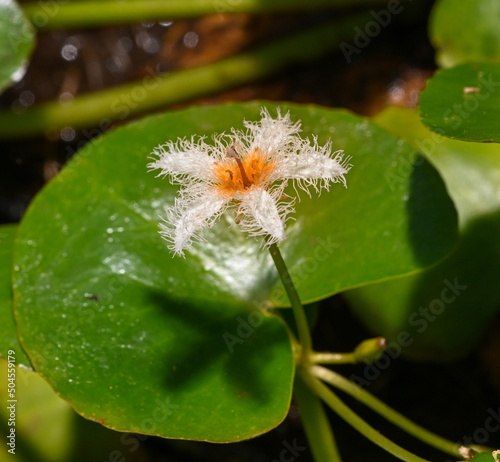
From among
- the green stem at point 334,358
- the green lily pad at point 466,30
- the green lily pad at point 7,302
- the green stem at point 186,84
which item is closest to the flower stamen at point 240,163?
the green stem at point 334,358

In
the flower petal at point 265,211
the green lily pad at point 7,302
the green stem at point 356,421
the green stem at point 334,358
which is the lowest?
the green stem at point 356,421

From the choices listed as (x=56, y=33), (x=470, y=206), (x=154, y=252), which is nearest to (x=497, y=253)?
(x=470, y=206)

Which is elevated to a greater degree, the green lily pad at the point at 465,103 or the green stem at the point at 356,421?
the green lily pad at the point at 465,103

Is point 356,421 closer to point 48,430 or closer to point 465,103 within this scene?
point 465,103

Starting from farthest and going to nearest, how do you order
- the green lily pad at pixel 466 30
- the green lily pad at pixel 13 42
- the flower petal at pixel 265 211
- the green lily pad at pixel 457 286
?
1. the green lily pad at pixel 466 30
2. the green lily pad at pixel 13 42
3. the green lily pad at pixel 457 286
4. the flower petal at pixel 265 211

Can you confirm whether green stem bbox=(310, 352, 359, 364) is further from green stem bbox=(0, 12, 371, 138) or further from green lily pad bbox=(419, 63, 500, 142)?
green stem bbox=(0, 12, 371, 138)

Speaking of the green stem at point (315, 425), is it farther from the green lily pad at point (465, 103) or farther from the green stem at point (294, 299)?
the green lily pad at point (465, 103)

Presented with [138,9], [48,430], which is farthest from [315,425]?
[138,9]

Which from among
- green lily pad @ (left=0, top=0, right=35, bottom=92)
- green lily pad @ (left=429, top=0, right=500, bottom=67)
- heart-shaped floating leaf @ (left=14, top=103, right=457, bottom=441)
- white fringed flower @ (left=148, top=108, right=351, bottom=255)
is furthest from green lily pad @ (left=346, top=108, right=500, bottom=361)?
green lily pad @ (left=0, top=0, right=35, bottom=92)
